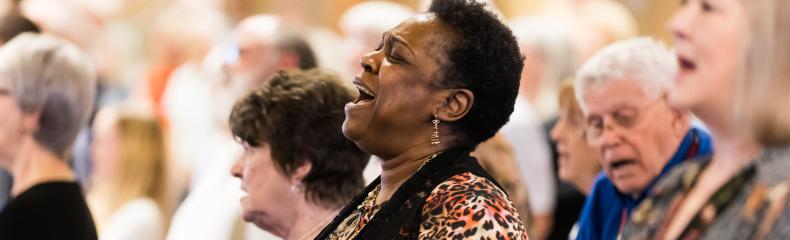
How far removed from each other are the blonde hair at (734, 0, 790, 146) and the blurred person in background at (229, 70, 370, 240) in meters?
1.50

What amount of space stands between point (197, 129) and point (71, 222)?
118 inches

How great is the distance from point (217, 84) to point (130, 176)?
1224 mm

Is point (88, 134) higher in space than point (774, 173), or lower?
lower

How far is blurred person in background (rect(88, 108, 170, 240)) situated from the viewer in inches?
184

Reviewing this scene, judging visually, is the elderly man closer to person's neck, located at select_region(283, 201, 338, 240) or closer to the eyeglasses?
the eyeglasses

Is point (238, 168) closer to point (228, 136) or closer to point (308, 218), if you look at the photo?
point (308, 218)

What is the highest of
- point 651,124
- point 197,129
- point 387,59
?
point 387,59

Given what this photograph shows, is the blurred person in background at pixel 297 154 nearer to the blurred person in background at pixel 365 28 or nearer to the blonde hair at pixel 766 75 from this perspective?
the blonde hair at pixel 766 75

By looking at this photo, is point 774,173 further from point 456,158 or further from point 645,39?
point 645,39

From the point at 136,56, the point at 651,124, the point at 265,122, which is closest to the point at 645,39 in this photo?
the point at 651,124

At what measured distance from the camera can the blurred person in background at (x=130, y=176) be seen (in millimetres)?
4672

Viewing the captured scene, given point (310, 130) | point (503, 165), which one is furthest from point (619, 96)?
point (310, 130)

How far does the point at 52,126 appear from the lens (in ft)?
13.5

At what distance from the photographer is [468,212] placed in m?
2.46
